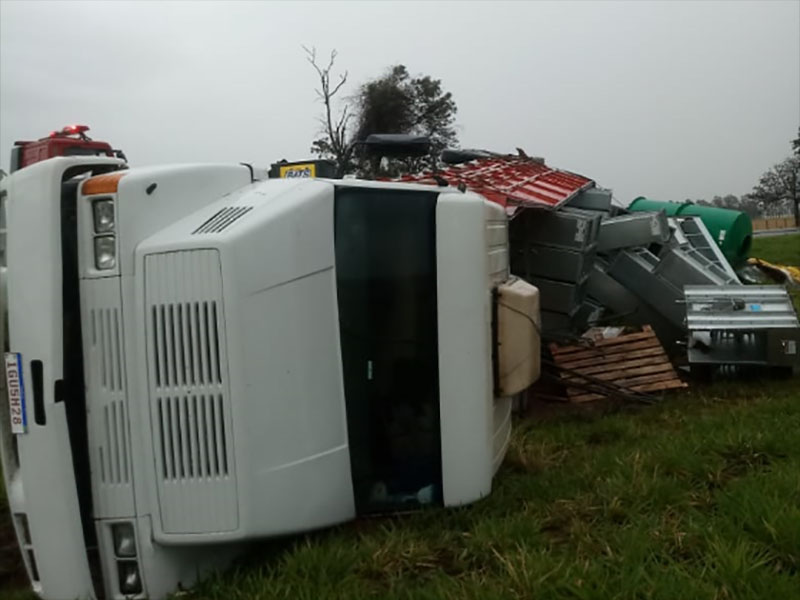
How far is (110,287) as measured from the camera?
3.00 metres

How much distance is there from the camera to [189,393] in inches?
116

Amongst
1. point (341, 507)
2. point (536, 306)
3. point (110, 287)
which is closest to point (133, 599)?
point (341, 507)

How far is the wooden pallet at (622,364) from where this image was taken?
6500mm

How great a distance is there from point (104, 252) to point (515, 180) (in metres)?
5.71

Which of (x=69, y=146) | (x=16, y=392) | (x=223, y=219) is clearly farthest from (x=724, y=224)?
(x=16, y=392)

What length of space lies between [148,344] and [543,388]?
4.35 m

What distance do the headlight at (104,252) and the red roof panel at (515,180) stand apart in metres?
3.08

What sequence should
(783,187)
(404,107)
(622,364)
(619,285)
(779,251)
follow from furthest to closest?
(783,187) → (404,107) → (779,251) → (619,285) → (622,364)

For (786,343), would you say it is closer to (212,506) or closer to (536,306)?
(536,306)

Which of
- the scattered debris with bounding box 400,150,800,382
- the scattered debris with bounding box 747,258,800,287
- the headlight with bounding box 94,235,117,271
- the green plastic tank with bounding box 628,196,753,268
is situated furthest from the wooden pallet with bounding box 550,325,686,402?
the scattered debris with bounding box 747,258,800,287

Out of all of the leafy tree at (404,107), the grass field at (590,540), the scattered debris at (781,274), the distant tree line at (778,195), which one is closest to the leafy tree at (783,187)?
the distant tree line at (778,195)

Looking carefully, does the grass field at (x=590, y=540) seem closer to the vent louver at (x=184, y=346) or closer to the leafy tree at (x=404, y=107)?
the vent louver at (x=184, y=346)

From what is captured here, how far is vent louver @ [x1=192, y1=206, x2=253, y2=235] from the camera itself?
3.01 m

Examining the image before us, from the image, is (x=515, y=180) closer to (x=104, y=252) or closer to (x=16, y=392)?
(x=104, y=252)
